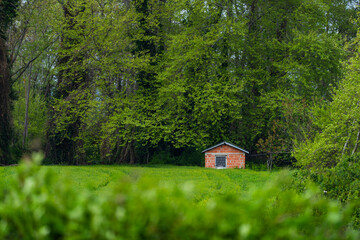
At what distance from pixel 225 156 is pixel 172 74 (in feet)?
21.0

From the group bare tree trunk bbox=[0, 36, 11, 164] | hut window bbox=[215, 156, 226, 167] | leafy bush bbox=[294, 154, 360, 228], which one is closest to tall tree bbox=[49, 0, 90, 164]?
bare tree trunk bbox=[0, 36, 11, 164]

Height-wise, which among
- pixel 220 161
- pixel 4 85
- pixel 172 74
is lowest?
pixel 220 161

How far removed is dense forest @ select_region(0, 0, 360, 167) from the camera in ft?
85.9

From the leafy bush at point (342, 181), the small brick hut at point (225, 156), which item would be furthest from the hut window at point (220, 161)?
the leafy bush at point (342, 181)

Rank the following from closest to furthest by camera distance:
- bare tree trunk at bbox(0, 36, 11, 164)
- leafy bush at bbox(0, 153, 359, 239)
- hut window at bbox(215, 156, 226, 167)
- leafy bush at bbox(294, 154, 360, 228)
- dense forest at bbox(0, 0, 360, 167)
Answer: leafy bush at bbox(0, 153, 359, 239) < leafy bush at bbox(294, 154, 360, 228) < bare tree trunk at bbox(0, 36, 11, 164) < dense forest at bbox(0, 0, 360, 167) < hut window at bbox(215, 156, 226, 167)

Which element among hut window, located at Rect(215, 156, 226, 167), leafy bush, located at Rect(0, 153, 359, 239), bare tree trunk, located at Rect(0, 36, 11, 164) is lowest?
hut window, located at Rect(215, 156, 226, 167)

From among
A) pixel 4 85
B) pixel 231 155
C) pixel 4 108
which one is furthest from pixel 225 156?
pixel 4 85

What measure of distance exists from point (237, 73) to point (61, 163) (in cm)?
1333

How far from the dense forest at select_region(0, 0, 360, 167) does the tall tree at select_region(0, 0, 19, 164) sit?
73 mm

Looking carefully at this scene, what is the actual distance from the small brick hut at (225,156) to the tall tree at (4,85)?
1212 centimetres

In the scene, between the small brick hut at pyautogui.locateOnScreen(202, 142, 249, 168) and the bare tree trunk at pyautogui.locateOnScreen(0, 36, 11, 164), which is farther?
the small brick hut at pyautogui.locateOnScreen(202, 142, 249, 168)

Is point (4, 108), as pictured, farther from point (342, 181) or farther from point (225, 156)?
point (342, 181)

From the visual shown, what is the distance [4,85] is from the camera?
2219 centimetres

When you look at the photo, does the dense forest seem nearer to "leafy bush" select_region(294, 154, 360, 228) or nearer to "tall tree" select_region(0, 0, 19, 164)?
"tall tree" select_region(0, 0, 19, 164)
